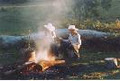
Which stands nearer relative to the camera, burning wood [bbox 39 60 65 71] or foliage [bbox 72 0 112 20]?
burning wood [bbox 39 60 65 71]

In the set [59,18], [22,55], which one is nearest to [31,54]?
[22,55]

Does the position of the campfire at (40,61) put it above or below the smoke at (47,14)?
below

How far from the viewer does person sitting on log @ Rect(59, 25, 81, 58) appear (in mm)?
11023

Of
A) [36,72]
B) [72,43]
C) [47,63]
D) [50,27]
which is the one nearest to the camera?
[36,72]

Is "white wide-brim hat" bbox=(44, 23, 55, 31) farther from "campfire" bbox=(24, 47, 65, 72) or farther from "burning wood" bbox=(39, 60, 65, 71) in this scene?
"burning wood" bbox=(39, 60, 65, 71)

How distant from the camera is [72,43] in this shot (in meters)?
11.1

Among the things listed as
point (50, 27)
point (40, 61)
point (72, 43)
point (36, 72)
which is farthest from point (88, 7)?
point (36, 72)

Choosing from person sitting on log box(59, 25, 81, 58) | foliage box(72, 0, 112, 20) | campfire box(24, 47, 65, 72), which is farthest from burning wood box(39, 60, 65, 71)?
foliage box(72, 0, 112, 20)

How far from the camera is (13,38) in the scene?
A: 11.1 meters

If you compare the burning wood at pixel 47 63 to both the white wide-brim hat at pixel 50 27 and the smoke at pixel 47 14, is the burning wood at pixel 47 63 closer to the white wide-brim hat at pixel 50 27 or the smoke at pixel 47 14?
the smoke at pixel 47 14

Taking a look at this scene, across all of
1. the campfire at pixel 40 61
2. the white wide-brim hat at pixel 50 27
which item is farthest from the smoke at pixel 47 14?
the white wide-brim hat at pixel 50 27

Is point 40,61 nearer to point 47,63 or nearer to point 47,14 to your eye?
point 47,63

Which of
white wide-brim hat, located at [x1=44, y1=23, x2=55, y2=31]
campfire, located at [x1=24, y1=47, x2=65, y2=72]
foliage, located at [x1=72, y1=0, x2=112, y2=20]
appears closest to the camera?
campfire, located at [x1=24, y1=47, x2=65, y2=72]

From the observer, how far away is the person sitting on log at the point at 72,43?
11.0 m
